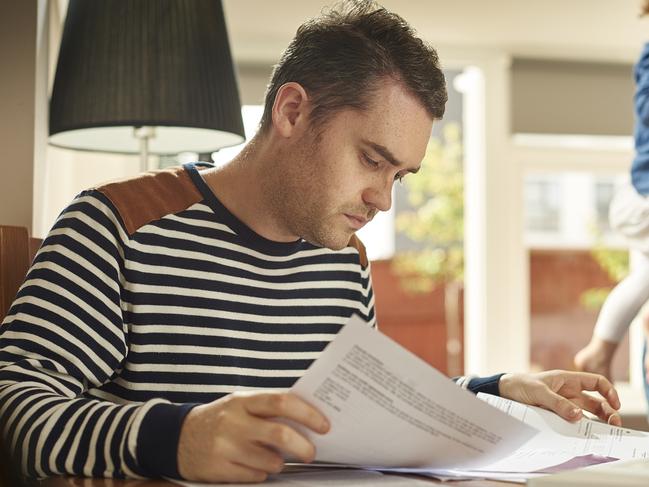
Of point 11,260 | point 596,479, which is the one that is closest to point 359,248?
point 11,260

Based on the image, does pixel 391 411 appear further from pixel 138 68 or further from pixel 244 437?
pixel 138 68

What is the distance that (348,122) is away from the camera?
1148 mm

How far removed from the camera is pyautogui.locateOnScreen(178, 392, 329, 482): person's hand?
2.27ft

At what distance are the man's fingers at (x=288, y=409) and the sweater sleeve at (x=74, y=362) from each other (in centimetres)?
7

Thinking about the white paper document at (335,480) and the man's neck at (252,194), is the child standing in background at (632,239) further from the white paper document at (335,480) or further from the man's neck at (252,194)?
the white paper document at (335,480)

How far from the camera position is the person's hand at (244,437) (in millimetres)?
Answer: 692

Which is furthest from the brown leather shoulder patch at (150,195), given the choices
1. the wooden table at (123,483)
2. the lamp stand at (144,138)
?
the lamp stand at (144,138)

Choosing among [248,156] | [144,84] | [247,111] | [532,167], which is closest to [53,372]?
[248,156]

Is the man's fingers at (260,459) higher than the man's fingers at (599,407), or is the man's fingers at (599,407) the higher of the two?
the man's fingers at (260,459)

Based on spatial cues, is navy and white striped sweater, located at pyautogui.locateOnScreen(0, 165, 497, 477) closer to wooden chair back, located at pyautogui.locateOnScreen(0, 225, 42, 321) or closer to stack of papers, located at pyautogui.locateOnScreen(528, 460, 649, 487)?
wooden chair back, located at pyautogui.locateOnScreen(0, 225, 42, 321)

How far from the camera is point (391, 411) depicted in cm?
71

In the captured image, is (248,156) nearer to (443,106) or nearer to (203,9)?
(443,106)

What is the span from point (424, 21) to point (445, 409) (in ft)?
13.2

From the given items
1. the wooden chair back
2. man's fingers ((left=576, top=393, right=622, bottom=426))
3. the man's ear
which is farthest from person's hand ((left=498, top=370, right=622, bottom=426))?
the wooden chair back
